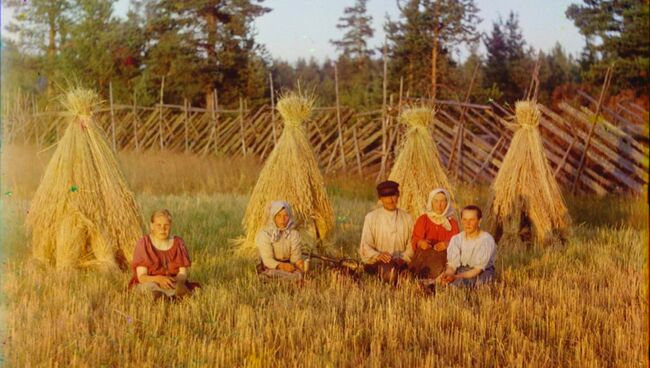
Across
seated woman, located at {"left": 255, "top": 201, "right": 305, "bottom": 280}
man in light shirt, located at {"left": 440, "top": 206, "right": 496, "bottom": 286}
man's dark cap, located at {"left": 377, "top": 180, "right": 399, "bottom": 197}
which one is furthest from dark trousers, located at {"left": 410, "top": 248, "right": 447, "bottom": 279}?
seated woman, located at {"left": 255, "top": 201, "right": 305, "bottom": 280}

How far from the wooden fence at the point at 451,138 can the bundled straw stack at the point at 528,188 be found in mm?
321

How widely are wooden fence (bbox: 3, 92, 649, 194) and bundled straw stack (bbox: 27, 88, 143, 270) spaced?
14.9 feet

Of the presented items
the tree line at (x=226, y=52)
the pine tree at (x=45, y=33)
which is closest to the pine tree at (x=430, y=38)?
the tree line at (x=226, y=52)

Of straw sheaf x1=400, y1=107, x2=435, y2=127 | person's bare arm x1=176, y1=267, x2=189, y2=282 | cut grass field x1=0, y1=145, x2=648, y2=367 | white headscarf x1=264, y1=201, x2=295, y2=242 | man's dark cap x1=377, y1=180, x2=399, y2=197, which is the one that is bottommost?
cut grass field x1=0, y1=145, x2=648, y2=367

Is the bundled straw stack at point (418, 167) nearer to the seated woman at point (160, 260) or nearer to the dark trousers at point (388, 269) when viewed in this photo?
the dark trousers at point (388, 269)

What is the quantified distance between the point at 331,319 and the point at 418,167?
11.4 ft

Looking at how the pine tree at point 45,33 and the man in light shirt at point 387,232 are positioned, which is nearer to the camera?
the man in light shirt at point 387,232

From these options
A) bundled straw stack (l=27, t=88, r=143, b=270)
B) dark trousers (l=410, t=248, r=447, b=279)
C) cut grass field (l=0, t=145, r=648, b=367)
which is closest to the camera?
cut grass field (l=0, t=145, r=648, b=367)

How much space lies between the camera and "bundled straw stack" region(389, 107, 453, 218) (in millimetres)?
8602

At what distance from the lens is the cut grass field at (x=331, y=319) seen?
4.71m

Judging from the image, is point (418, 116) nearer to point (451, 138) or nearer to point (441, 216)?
point (441, 216)

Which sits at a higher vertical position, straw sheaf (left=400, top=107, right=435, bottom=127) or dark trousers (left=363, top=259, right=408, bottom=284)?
straw sheaf (left=400, top=107, right=435, bottom=127)

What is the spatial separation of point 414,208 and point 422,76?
16.2m

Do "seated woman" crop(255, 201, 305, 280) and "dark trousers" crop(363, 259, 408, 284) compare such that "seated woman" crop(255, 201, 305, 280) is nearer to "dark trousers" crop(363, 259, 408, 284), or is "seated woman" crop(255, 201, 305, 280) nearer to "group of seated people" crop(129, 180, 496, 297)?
"group of seated people" crop(129, 180, 496, 297)
